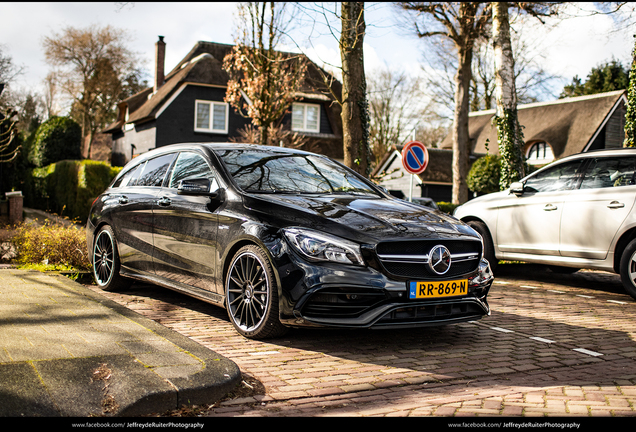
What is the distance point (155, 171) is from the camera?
20.9 ft

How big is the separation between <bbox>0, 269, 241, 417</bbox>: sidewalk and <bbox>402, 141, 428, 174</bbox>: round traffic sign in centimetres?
836

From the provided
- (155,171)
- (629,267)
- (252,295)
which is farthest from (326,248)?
(629,267)

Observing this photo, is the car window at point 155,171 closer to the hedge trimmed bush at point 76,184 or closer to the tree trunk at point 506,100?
the hedge trimmed bush at point 76,184

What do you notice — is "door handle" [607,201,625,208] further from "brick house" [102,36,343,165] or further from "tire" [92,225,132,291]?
"brick house" [102,36,343,165]

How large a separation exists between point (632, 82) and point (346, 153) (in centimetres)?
692

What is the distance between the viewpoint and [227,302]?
4.94m

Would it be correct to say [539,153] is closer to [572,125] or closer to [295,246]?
[572,125]

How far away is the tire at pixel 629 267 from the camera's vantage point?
7.04m

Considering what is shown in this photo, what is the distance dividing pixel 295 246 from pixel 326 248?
25 cm

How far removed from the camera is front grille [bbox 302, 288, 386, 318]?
13.9 ft

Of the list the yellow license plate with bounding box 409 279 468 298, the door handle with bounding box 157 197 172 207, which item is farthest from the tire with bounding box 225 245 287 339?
the door handle with bounding box 157 197 172 207
